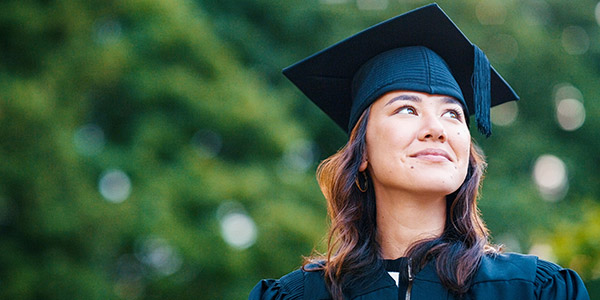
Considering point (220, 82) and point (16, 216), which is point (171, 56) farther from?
point (16, 216)

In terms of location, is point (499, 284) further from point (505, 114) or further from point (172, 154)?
point (505, 114)

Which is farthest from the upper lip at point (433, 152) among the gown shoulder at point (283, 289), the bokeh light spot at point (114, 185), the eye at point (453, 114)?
the bokeh light spot at point (114, 185)

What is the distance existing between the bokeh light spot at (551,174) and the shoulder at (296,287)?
8.29 metres

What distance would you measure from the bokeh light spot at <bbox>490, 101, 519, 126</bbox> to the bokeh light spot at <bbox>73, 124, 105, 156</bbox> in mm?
5029

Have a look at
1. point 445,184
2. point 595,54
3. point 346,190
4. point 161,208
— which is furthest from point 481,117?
point 595,54

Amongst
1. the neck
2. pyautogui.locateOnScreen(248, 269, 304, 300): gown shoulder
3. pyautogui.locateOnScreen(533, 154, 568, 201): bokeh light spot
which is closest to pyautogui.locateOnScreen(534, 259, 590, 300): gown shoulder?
the neck

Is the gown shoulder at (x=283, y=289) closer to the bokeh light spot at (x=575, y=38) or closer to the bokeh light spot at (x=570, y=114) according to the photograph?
the bokeh light spot at (x=570, y=114)

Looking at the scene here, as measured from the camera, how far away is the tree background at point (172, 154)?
8.06 metres

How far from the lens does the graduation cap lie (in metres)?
2.99

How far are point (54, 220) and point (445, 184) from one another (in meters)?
5.87

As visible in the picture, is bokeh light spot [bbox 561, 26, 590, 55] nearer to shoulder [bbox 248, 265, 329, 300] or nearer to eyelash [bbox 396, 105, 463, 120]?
eyelash [bbox 396, 105, 463, 120]

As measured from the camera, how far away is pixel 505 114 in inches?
444

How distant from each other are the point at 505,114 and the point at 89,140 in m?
5.49

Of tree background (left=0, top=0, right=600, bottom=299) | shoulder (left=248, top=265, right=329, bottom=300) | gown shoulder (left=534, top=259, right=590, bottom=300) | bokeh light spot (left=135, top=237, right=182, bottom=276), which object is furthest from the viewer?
bokeh light spot (left=135, top=237, right=182, bottom=276)
